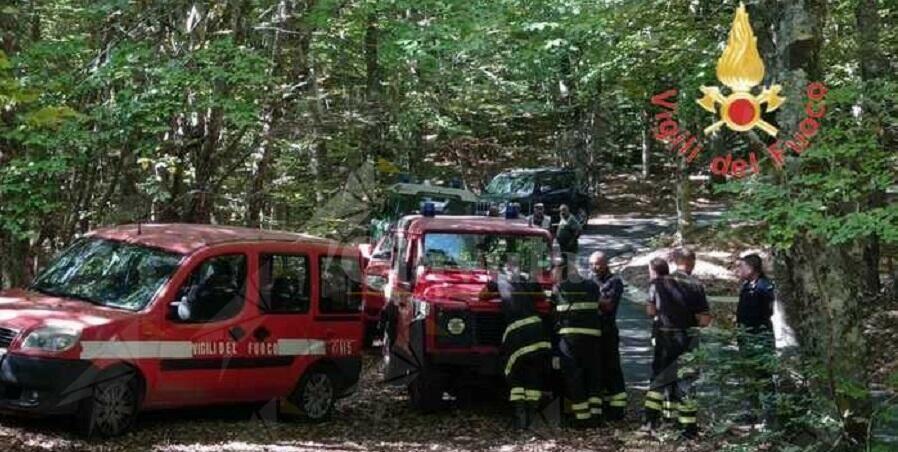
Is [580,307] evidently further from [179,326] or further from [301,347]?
[179,326]

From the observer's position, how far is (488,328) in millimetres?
9766

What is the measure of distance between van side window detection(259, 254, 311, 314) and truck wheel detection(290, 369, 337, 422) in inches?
29.1

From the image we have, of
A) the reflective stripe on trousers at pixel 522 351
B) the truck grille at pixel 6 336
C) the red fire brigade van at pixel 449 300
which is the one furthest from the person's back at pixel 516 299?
the truck grille at pixel 6 336

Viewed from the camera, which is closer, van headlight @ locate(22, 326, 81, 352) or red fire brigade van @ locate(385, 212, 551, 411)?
van headlight @ locate(22, 326, 81, 352)

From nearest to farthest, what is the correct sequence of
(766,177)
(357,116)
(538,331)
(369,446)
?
(766,177) < (369,446) < (538,331) < (357,116)

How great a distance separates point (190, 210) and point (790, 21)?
31.0ft

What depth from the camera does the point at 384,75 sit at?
57.4ft

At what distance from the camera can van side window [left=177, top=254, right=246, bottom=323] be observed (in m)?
8.46

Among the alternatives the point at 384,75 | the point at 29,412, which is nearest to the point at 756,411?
the point at 29,412

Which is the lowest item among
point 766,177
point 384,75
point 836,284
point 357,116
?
point 836,284

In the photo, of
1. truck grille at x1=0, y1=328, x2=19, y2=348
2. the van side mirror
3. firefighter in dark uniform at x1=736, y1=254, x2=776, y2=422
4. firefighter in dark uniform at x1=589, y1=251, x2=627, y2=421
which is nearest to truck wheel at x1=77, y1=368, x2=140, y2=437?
the van side mirror

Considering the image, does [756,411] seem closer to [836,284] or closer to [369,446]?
[836,284]

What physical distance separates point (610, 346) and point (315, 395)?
3.21m

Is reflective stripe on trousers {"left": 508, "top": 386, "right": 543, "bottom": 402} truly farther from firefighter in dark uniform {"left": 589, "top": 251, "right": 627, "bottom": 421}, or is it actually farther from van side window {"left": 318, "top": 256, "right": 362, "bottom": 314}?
van side window {"left": 318, "top": 256, "right": 362, "bottom": 314}
